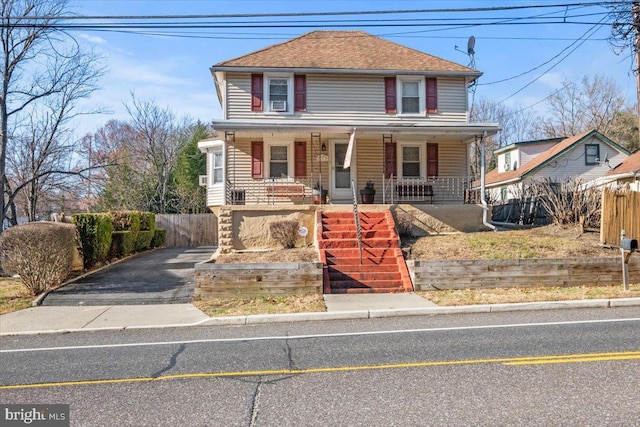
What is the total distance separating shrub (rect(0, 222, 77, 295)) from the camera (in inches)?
422

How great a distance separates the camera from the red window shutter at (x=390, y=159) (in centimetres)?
1747

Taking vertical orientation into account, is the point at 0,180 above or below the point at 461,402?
above

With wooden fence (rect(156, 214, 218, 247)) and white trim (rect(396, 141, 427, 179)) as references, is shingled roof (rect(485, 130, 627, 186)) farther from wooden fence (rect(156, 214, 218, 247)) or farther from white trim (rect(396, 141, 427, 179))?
wooden fence (rect(156, 214, 218, 247))

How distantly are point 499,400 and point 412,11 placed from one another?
1018cm

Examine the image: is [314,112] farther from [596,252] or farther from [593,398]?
[593,398]

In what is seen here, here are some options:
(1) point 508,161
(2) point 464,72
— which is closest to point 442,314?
(2) point 464,72

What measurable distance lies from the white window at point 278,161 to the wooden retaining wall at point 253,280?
771 centimetres

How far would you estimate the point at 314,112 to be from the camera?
58.7 feet

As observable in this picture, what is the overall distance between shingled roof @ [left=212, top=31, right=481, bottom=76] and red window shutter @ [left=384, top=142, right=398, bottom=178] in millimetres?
3106

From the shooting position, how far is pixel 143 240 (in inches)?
839

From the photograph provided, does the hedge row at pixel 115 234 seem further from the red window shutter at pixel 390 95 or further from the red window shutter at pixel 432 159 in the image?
the red window shutter at pixel 432 159

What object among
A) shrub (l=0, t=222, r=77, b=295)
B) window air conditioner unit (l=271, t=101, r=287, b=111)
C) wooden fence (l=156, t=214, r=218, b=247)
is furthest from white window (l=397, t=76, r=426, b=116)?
wooden fence (l=156, t=214, r=218, b=247)

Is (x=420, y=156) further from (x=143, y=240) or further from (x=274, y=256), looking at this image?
(x=143, y=240)

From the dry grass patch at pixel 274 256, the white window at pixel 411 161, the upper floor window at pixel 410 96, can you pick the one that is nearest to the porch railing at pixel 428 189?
the white window at pixel 411 161
